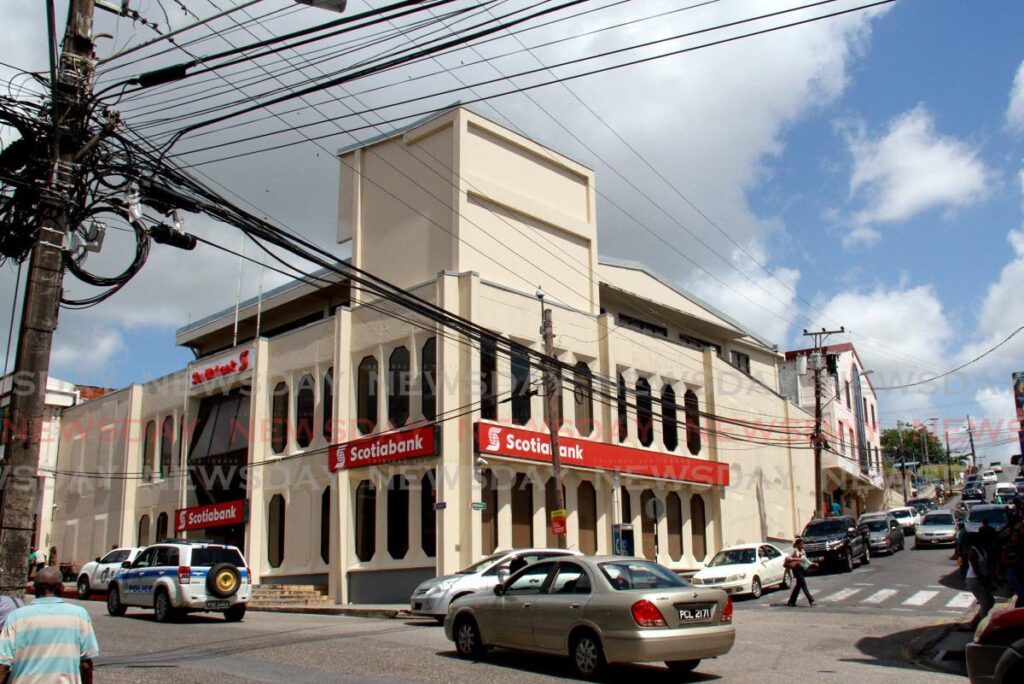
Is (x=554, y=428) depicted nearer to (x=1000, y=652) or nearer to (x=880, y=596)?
(x=880, y=596)

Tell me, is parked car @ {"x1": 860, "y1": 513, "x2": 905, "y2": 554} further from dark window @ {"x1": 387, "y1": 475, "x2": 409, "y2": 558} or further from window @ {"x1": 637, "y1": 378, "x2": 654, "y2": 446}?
dark window @ {"x1": 387, "y1": 475, "x2": 409, "y2": 558}

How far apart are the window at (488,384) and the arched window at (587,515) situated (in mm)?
4607

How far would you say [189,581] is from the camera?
1917cm

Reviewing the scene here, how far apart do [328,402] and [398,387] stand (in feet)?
10.8

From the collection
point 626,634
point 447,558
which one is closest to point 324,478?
point 447,558

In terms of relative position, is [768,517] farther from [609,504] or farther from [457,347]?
[457,347]

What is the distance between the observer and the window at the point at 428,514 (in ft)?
86.3

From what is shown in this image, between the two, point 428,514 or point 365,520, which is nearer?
point 428,514

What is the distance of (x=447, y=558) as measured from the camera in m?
25.4

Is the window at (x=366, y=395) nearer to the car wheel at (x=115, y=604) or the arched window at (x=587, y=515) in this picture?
the arched window at (x=587, y=515)

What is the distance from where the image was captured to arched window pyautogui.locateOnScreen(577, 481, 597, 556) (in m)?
30.0

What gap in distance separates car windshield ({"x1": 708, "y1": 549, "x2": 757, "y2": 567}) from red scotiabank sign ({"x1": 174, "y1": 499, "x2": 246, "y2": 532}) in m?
15.9

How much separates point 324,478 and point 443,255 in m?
8.02

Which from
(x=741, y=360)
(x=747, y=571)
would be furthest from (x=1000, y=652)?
(x=741, y=360)
